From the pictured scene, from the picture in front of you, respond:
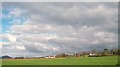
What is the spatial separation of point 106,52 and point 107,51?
1.30 meters

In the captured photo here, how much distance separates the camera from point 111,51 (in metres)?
140

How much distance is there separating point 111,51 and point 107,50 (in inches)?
122

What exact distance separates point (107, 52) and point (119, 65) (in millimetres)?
125548

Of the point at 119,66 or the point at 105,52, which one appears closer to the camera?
the point at 119,66

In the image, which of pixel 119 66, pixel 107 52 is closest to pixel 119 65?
pixel 119 66

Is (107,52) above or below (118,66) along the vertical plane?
above

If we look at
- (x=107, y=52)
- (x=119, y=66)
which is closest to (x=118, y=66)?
(x=119, y=66)

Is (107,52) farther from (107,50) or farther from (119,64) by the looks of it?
(119,64)

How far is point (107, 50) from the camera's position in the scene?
143 m

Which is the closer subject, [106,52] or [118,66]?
[118,66]

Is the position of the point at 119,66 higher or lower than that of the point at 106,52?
lower

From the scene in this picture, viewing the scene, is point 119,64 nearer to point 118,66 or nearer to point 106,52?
point 118,66

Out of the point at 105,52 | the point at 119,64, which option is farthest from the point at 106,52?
the point at 119,64

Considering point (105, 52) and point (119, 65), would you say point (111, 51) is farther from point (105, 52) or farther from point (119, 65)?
point (119, 65)
